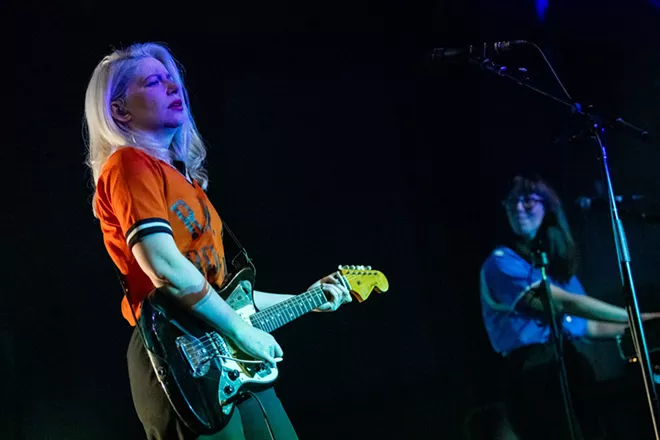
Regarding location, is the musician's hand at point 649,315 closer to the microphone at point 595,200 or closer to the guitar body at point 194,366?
the microphone at point 595,200

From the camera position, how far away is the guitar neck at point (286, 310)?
2.08 meters

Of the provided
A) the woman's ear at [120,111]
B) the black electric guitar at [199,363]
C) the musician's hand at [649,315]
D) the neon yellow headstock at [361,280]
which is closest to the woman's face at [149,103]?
the woman's ear at [120,111]

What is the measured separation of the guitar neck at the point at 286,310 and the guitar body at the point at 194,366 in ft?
0.65

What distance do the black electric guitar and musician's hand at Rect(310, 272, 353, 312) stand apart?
40 cm

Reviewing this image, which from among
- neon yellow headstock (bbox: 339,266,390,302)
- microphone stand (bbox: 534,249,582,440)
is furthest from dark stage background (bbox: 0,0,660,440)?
neon yellow headstock (bbox: 339,266,390,302)

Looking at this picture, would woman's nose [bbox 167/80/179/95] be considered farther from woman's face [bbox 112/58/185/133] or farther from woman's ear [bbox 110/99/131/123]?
woman's ear [bbox 110/99/131/123]

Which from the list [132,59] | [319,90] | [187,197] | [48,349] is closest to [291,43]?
[319,90]

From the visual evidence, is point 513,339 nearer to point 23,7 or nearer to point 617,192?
point 617,192

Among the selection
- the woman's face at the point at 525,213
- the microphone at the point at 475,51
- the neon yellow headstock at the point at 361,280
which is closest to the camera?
the neon yellow headstock at the point at 361,280

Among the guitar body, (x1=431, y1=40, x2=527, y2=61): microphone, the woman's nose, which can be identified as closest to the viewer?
the guitar body

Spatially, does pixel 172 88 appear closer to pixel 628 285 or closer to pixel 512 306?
pixel 628 285

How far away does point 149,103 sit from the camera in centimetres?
207

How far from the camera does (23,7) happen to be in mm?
2789

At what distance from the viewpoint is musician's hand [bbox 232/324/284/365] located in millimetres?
1849
